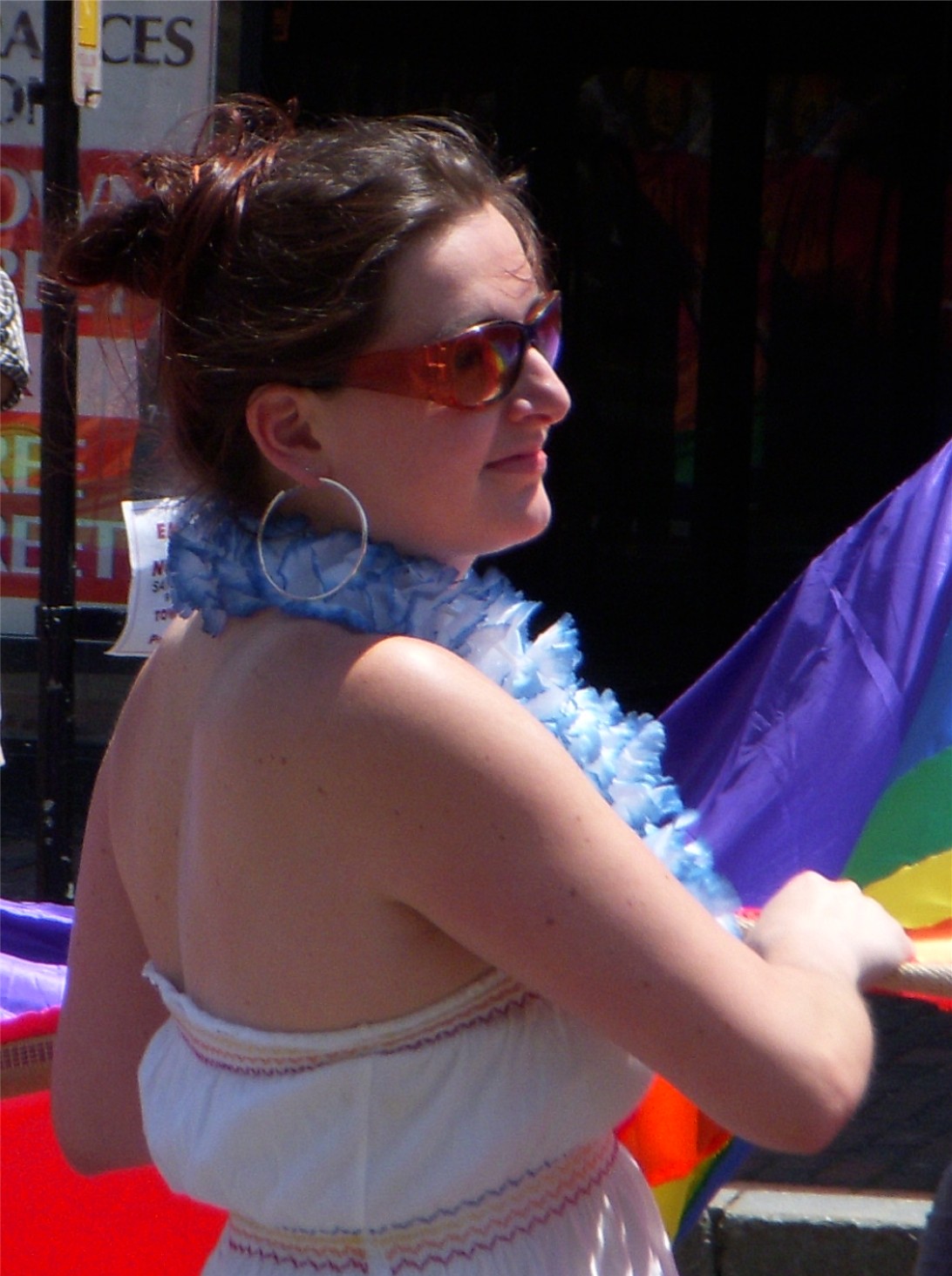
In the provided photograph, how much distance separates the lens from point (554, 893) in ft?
3.77

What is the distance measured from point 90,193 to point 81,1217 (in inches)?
153

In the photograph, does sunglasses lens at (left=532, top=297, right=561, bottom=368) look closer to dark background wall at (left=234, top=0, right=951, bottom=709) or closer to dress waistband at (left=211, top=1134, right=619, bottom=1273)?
dress waistband at (left=211, top=1134, right=619, bottom=1273)

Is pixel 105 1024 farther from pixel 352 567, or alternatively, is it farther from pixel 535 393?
pixel 535 393

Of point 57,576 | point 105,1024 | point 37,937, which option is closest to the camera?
point 105,1024

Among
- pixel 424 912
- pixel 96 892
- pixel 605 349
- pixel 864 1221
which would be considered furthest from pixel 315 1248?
pixel 605 349

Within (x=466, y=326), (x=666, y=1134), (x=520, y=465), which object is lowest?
(x=666, y=1134)

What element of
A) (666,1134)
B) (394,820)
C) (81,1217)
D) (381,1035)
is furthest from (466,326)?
(81,1217)

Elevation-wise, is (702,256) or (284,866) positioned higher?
(284,866)

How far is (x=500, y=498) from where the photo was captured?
4.39 feet

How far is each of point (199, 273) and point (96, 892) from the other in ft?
1.84

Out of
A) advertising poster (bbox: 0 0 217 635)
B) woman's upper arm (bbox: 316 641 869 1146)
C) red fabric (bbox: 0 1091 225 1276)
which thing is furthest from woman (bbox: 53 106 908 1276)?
advertising poster (bbox: 0 0 217 635)

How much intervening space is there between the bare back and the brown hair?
0.64 ft

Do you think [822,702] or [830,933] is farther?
[822,702]

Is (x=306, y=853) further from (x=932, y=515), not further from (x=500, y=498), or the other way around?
(x=932, y=515)
